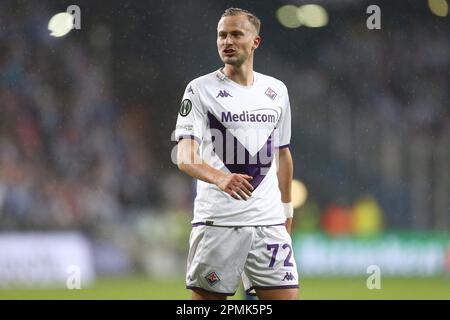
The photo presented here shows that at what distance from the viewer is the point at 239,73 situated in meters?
5.04

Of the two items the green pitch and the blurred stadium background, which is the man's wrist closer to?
the green pitch

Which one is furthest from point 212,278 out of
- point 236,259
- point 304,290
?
point 304,290

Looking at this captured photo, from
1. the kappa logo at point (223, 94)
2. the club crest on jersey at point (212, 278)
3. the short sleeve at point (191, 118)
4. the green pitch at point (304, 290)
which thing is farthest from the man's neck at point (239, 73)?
the green pitch at point (304, 290)

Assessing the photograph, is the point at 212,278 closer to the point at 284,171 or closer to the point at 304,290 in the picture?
the point at 284,171

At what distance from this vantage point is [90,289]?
11.3 metres

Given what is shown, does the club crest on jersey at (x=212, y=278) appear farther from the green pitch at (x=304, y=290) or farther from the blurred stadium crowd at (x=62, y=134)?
the blurred stadium crowd at (x=62, y=134)

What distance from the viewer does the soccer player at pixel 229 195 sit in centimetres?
484

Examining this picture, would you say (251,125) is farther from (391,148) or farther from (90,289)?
(391,148)

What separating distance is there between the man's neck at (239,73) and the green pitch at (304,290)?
4686 millimetres

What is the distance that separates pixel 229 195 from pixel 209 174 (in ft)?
0.77

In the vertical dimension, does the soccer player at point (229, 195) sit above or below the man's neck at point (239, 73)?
below

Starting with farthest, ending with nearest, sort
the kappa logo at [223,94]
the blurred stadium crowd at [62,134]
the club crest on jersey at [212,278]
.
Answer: the blurred stadium crowd at [62,134]
the kappa logo at [223,94]
the club crest on jersey at [212,278]

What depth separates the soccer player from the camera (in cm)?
484

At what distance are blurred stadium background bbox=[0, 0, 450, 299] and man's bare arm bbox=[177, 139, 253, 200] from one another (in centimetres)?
770
